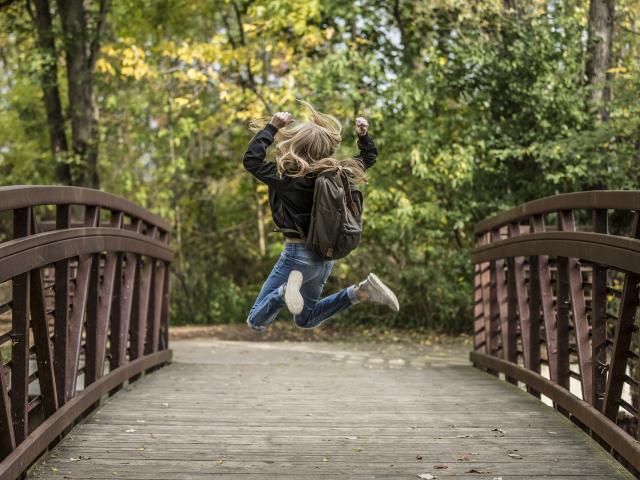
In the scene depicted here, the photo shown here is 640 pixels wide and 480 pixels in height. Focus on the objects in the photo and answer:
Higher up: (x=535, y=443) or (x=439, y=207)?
(x=439, y=207)

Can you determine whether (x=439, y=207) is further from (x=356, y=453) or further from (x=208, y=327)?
(x=356, y=453)

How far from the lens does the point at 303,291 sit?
6.14m

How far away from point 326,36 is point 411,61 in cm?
146

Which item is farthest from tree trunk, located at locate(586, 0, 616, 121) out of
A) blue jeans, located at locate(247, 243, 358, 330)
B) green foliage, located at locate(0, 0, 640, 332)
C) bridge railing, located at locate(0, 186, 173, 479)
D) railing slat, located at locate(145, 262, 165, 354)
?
blue jeans, located at locate(247, 243, 358, 330)

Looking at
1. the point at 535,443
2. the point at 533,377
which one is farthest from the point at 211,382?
the point at 535,443

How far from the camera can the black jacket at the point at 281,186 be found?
5.55 m

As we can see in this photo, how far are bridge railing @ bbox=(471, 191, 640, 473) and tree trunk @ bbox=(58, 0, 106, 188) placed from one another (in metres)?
8.30

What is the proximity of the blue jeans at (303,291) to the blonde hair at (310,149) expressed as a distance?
1.92 feet

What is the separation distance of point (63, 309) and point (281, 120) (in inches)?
66.4

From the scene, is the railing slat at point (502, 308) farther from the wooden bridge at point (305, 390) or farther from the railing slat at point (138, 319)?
the railing slat at point (138, 319)

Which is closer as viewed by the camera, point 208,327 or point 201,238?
point 208,327

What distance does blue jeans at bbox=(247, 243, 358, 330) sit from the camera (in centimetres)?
592

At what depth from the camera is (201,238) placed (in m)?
16.9

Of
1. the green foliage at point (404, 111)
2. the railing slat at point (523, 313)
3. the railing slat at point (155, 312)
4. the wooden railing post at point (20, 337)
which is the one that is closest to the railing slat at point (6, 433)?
the wooden railing post at point (20, 337)
